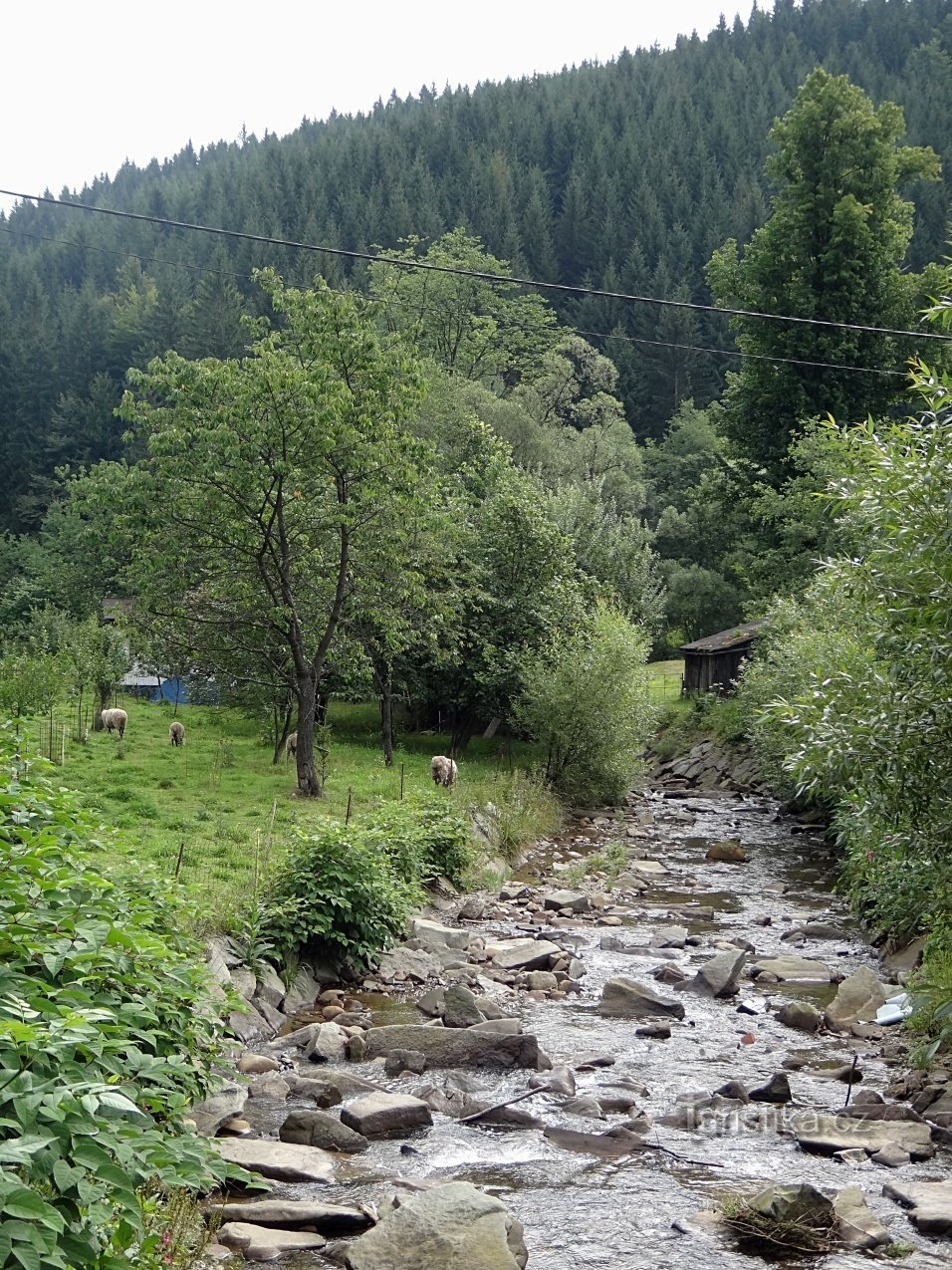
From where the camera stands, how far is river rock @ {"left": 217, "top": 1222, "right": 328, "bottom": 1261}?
7.96 m

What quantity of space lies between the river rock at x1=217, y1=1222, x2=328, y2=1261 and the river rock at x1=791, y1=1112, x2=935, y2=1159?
449 cm

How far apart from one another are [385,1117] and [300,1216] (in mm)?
2099

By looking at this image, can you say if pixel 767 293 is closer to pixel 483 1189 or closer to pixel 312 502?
pixel 312 502

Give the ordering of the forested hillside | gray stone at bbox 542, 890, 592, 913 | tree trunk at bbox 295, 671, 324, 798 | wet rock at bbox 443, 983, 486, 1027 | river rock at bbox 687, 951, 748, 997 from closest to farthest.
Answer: wet rock at bbox 443, 983, 486, 1027 → river rock at bbox 687, 951, 748, 997 → gray stone at bbox 542, 890, 592, 913 → tree trunk at bbox 295, 671, 324, 798 → the forested hillside

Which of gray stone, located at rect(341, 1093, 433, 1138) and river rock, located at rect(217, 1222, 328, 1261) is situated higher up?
river rock, located at rect(217, 1222, 328, 1261)

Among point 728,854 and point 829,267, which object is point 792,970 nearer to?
point 728,854

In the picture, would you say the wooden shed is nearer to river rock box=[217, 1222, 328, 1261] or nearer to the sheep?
the sheep

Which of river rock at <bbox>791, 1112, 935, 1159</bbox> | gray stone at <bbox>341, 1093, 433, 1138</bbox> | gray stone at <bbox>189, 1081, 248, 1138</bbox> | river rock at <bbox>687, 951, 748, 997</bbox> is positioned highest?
gray stone at <bbox>189, 1081, 248, 1138</bbox>

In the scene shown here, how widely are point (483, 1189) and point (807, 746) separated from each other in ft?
14.9

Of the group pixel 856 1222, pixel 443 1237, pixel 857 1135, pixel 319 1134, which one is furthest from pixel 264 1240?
pixel 857 1135

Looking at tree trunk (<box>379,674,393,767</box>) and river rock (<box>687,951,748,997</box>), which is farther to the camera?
tree trunk (<box>379,674,393,767</box>)

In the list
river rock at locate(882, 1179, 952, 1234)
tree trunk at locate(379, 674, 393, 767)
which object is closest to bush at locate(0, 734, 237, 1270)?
river rock at locate(882, 1179, 952, 1234)

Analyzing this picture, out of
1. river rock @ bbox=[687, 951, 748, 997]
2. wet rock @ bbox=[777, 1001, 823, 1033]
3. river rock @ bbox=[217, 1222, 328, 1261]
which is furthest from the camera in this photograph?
river rock @ bbox=[687, 951, 748, 997]

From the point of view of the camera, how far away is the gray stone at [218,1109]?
9.70 m
